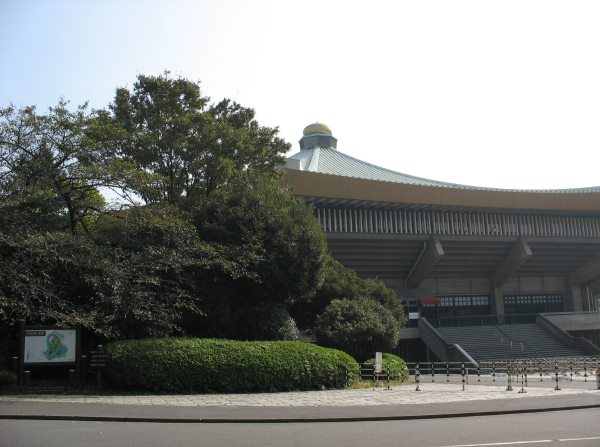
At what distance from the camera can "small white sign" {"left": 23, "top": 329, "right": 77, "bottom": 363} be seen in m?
15.8

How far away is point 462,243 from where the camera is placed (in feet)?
137

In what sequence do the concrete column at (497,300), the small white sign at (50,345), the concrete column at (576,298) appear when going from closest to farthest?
1. the small white sign at (50,345)
2. the concrete column at (497,300)
3. the concrete column at (576,298)

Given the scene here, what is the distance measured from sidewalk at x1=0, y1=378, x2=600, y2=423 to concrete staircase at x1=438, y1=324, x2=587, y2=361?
19.0m

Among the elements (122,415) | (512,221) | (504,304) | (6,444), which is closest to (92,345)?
(122,415)

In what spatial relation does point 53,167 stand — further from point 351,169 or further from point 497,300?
point 497,300

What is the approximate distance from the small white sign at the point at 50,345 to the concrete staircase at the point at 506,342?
24.6 m

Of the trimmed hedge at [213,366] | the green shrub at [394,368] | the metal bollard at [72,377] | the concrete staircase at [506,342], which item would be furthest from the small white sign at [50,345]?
the concrete staircase at [506,342]

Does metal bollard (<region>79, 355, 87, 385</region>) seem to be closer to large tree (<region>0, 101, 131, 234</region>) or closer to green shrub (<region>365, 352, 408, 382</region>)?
large tree (<region>0, 101, 131, 234</region>)

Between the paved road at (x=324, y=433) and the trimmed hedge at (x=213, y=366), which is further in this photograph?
the trimmed hedge at (x=213, y=366)

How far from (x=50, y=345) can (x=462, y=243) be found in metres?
32.3

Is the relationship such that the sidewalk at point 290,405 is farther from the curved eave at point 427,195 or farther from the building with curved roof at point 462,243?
the curved eave at point 427,195

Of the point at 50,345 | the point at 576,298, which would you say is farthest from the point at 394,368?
the point at 576,298

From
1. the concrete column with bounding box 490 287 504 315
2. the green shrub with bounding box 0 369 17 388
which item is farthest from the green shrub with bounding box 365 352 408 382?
the concrete column with bounding box 490 287 504 315

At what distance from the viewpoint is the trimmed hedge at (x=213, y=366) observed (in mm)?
15414
